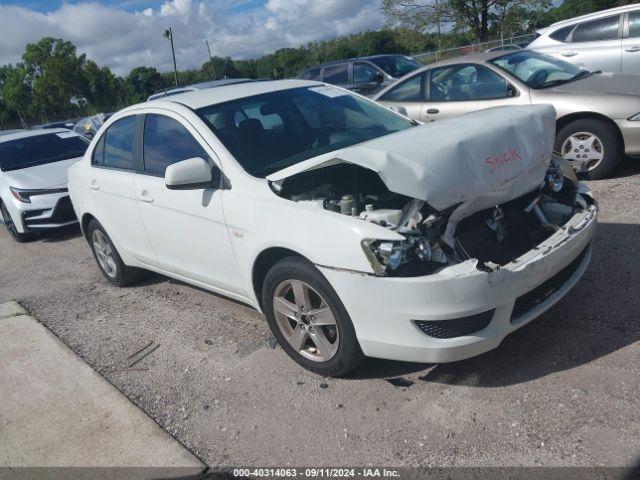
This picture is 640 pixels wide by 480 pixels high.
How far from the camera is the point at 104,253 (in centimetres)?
578

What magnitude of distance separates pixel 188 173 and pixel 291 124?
95cm

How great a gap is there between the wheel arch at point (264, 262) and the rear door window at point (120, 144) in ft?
5.82

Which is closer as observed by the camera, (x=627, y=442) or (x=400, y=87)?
(x=627, y=442)

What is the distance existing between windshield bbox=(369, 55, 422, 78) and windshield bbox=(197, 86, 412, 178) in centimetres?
861

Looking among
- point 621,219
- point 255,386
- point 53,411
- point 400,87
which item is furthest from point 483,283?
point 400,87

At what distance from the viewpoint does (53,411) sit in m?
3.68

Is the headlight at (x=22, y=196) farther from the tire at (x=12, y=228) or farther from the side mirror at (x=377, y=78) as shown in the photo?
the side mirror at (x=377, y=78)

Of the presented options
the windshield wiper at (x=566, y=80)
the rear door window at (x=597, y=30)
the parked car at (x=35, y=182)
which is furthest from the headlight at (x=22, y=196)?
the rear door window at (x=597, y=30)

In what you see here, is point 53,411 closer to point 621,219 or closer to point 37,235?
point 621,219

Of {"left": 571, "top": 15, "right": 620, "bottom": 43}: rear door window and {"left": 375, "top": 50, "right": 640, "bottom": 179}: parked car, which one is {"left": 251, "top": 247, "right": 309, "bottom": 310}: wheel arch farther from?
{"left": 571, "top": 15, "right": 620, "bottom": 43}: rear door window

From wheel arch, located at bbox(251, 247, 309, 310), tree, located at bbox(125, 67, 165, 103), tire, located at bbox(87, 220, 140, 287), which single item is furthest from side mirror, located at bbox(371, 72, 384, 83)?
tree, located at bbox(125, 67, 165, 103)

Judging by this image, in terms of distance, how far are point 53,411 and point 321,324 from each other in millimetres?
1816

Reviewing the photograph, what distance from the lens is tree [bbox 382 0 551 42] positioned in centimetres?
2619

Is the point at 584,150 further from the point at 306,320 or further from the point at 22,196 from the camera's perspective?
the point at 22,196
